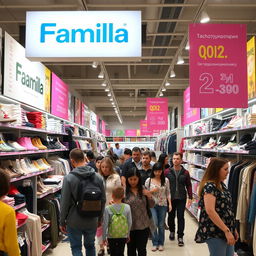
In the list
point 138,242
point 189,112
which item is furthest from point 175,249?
point 189,112

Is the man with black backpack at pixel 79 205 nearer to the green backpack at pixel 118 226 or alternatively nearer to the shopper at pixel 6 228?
the green backpack at pixel 118 226

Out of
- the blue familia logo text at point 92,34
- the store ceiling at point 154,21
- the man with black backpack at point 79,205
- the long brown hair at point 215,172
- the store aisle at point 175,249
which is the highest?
the store ceiling at point 154,21

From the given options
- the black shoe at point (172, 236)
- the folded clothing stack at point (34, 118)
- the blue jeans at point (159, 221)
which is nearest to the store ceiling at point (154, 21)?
the folded clothing stack at point (34, 118)

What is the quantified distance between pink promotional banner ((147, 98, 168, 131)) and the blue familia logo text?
9.85 meters

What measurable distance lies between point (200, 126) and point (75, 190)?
541 centimetres

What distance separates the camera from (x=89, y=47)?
4.16m

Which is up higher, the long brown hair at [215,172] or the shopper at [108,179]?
the long brown hair at [215,172]

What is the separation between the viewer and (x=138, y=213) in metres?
3.97

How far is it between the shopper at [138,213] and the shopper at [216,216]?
3.01ft

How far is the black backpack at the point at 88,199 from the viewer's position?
3561 millimetres

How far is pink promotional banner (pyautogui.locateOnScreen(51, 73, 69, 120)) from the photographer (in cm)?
757

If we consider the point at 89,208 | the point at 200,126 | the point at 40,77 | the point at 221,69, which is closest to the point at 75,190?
the point at 89,208

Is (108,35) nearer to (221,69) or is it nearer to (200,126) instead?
(221,69)

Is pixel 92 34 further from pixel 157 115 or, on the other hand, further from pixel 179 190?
pixel 157 115
